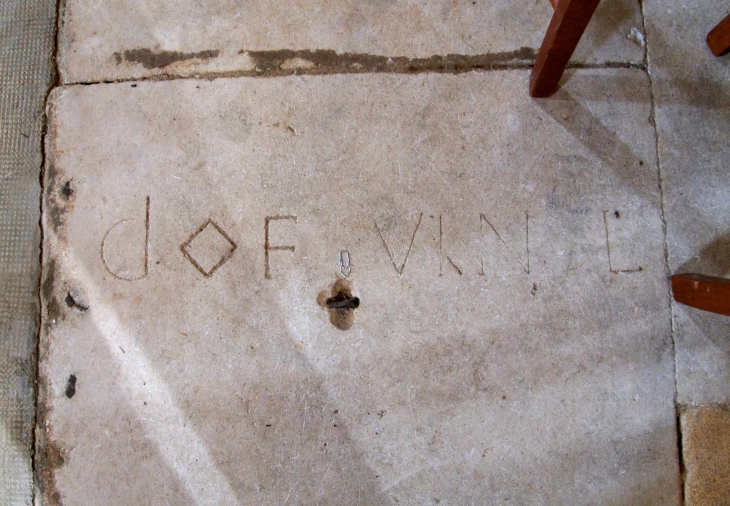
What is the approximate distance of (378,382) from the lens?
1.74 metres

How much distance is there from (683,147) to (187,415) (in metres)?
2.17

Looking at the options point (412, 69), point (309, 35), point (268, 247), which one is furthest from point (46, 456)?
point (412, 69)

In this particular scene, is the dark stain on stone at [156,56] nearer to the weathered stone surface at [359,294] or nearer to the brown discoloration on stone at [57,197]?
the weathered stone surface at [359,294]

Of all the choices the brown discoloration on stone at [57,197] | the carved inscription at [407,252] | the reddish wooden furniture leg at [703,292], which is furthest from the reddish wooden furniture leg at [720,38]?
the brown discoloration on stone at [57,197]

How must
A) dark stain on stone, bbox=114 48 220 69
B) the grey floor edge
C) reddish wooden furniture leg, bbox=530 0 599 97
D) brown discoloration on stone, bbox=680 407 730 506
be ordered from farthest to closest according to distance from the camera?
dark stain on stone, bbox=114 48 220 69, the grey floor edge, brown discoloration on stone, bbox=680 407 730 506, reddish wooden furniture leg, bbox=530 0 599 97

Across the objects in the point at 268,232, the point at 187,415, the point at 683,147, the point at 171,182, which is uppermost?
the point at 683,147

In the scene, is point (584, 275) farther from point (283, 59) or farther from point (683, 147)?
point (283, 59)

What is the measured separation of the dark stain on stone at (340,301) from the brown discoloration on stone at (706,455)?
128 centimetres

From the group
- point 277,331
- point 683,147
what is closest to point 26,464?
point 277,331

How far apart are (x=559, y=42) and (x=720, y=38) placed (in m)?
0.77

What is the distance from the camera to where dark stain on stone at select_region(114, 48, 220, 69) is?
1.90m

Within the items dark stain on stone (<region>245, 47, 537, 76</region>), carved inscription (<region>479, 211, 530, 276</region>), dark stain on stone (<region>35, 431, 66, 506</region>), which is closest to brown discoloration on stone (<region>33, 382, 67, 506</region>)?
dark stain on stone (<region>35, 431, 66, 506</region>)

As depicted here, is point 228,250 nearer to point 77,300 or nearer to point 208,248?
point 208,248

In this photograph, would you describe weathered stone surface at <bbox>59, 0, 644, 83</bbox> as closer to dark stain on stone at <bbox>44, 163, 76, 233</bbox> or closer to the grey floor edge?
the grey floor edge
